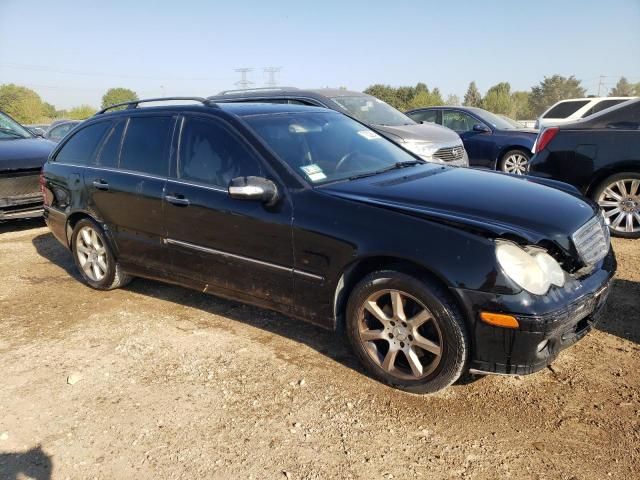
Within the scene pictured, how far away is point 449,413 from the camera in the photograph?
9.17 feet

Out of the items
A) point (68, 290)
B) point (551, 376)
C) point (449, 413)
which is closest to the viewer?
point (449, 413)

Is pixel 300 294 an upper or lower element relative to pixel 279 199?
lower

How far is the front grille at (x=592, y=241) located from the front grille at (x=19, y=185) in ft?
22.6

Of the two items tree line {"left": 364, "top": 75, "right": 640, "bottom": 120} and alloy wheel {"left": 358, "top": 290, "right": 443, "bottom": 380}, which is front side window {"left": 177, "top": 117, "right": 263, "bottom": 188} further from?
tree line {"left": 364, "top": 75, "right": 640, "bottom": 120}

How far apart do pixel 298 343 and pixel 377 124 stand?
5.51m

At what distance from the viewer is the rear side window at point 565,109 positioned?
44.2ft

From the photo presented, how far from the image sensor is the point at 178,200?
3879mm

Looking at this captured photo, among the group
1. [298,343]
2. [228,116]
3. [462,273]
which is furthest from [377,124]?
[462,273]

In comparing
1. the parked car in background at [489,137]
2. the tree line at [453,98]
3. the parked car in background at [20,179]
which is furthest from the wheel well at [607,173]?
the tree line at [453,98]

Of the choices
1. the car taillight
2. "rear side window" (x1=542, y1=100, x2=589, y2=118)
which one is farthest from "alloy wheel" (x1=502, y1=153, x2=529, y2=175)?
"rear side window" (x1=542, y1=100, x2=589, y2=118)

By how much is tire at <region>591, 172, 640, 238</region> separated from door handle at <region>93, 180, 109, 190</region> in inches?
196

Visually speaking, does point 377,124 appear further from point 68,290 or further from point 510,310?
point 510,310

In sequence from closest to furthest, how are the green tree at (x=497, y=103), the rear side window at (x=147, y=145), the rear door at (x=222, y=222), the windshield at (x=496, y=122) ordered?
1. the rear door at (x=222, y=222)
2. the rear side window at (x=147, y=145)
3. the windshield at (x=496, y=122)
4. the green tree at (x=497, y=103)

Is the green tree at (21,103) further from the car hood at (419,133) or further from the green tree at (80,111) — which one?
the car hood at (419,133)
